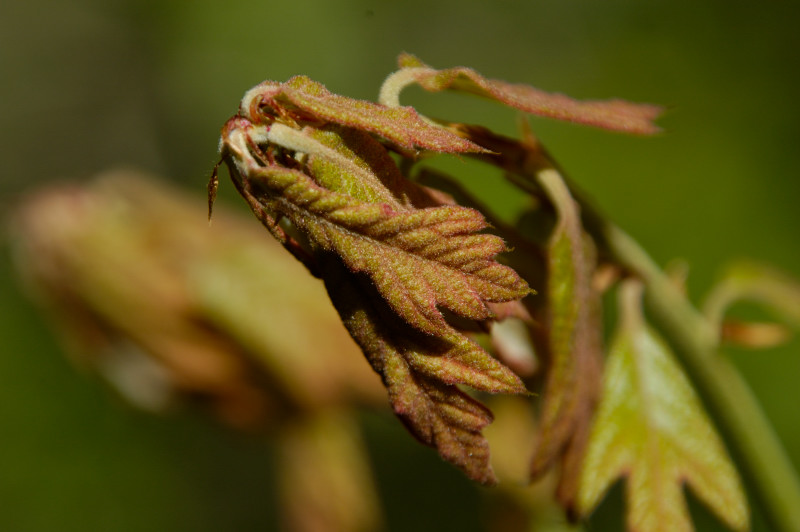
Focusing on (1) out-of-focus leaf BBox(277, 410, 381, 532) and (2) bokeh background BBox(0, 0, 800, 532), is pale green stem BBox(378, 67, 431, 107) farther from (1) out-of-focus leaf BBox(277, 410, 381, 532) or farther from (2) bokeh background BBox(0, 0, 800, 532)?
(1) out-of-focus leaf BBox(277, 410, 381, 532)

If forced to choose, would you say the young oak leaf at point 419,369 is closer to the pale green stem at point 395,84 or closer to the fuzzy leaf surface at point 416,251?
the fuzzy leaf surface at point 416,251

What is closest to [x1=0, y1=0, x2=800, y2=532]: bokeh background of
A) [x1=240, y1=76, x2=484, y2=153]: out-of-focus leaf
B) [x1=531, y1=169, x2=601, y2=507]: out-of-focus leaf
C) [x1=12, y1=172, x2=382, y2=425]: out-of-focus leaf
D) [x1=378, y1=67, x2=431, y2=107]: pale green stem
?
[x1=12, y1=172, x2=382, y2=425]: out-of-focus leaf

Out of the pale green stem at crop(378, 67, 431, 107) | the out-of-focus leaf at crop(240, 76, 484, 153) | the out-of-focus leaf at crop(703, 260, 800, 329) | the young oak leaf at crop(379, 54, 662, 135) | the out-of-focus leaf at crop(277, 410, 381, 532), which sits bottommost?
the out-of-focus leaf at crop(277, 410, 381, 532)

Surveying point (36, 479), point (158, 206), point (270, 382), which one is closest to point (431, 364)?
point (270, 382)

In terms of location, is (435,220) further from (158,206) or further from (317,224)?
(158,206)

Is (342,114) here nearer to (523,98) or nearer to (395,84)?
(395,84)

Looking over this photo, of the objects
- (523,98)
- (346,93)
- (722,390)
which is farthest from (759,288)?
(346,93)

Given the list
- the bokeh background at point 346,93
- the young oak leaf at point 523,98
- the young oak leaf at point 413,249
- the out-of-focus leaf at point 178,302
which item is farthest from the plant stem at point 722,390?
the out-of-focus leaf at point 178,302
